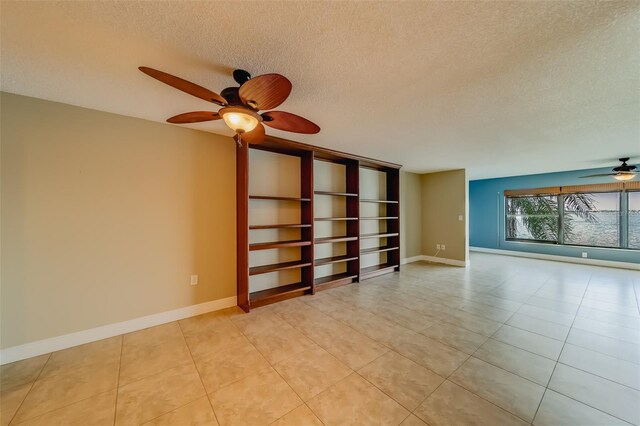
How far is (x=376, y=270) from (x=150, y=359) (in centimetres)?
376

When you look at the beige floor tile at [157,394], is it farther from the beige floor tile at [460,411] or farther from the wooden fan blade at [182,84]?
the wooden fan blade at [182,84]

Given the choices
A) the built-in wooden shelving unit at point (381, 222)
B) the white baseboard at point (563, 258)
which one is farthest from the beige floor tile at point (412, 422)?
the white baseboard at point (563, 258)

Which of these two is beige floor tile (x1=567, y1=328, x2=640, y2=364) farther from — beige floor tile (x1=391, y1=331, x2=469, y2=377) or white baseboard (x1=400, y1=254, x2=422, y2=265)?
white baseboard (x1=400, y1=254, x2=422, y2=265)

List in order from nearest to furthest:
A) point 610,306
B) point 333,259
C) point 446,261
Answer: point 610,306
point 333,259
point 446,261

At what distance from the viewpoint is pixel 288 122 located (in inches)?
76.2

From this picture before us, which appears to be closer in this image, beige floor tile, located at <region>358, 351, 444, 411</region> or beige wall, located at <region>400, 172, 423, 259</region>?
beige floor tile, located at <region>358, 351, 444, 411</region>

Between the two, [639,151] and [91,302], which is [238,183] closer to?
[91,302]

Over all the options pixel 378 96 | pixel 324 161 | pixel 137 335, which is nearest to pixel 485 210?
pixel 324 161

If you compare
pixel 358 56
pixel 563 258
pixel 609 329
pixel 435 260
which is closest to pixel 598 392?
pixel 609 329

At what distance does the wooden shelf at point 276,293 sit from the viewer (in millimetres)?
3129

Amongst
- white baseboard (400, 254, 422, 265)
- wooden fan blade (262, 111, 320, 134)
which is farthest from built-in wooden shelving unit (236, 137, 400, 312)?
wooden fan blade (262, 111, 320, 134)

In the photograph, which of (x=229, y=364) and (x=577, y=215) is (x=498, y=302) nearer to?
(x=229, y=364)

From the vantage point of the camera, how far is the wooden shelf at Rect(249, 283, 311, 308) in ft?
10.3

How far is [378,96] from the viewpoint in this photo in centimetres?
208
